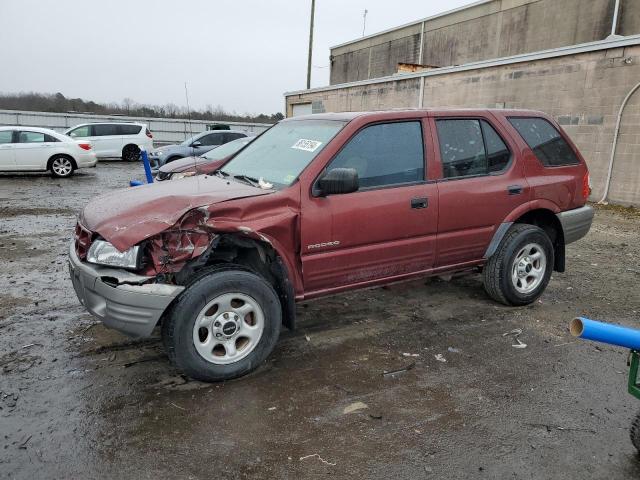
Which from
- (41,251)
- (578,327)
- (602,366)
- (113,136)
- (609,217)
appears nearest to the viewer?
(578,327)

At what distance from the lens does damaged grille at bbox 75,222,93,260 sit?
3297 millimetres

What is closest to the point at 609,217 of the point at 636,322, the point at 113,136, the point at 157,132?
the point at 636,322

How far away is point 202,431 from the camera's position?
2795 mm

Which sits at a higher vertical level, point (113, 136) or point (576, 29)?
point (576, 29)

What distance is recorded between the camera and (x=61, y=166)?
1445 cm

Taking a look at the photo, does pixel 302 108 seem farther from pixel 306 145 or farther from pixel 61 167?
pixel 306 145

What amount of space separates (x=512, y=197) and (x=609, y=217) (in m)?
6.58

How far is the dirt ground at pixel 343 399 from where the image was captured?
8.38 feet

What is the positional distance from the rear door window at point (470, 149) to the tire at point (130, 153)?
60.4 feet

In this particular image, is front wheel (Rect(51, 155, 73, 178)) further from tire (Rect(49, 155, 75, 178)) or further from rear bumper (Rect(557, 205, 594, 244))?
rear bumper (Rect(557, 205, 594, 244))

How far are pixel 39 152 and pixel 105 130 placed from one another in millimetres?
6177

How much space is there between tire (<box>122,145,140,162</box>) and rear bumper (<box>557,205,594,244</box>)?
737 inches

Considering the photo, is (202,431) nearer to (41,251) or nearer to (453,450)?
(453,450)

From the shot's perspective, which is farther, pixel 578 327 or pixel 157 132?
pixel 157 132
